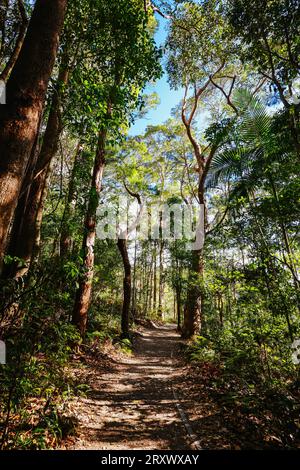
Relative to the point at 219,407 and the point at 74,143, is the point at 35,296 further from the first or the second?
the point at 74,143

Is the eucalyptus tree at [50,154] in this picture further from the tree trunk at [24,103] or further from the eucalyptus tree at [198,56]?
the eucalyptus tree at [198,56]

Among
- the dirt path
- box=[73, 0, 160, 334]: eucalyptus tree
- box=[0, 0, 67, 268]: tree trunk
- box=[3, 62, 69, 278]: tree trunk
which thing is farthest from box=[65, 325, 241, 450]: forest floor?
box=[73, 0, 160, 334]: eucalyptus tree

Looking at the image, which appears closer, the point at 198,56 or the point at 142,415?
the point at 142,415

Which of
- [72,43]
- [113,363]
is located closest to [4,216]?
[72,43]

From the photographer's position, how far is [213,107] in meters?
14.5

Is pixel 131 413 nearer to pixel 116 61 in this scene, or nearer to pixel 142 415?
pixel 142 415

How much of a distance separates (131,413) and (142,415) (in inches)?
8.4

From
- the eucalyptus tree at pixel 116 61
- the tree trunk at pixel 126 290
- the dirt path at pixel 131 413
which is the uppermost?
the eucalyptus tree at pixel 116 61

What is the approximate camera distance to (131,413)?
14.2 feet

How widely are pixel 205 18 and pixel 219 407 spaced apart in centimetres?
1184

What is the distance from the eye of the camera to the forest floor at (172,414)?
320 cm

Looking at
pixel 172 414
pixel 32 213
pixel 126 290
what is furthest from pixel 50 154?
pixel 126 290

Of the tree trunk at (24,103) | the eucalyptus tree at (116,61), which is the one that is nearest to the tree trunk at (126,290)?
the eucalyptus tree at (116,61)
